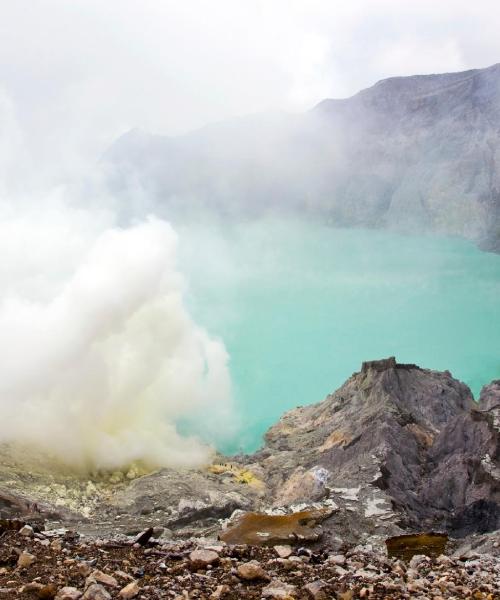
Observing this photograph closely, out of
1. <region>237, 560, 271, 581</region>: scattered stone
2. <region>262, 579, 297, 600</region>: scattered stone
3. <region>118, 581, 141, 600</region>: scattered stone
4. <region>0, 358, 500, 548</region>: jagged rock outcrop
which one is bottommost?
<region>118, 581, 141, 600</region>: scattered stone

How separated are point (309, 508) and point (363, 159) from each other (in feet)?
346

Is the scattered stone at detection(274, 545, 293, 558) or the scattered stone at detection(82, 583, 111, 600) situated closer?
the scattered stone at detection(82, 583, 111, 600)

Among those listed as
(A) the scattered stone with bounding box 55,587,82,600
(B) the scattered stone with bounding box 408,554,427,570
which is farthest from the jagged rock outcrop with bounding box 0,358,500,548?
(A) the scattered stone with bounding box 55,587,82,600

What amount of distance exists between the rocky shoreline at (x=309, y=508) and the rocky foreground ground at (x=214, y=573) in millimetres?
32

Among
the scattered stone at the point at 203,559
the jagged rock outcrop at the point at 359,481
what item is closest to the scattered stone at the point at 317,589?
the scattered stone at the point at 203,559

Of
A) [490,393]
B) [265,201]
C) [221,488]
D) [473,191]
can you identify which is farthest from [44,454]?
[265,201]

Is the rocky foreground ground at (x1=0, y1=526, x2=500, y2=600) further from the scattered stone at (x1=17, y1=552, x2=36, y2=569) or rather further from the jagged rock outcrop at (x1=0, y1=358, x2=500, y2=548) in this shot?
the jagged rock outcrop at (x1=0, y1=358, x2=500, y2=548)

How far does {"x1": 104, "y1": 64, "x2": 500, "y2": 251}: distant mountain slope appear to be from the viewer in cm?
10762

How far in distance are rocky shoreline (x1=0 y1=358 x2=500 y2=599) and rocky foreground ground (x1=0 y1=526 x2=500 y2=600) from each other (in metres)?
0.03

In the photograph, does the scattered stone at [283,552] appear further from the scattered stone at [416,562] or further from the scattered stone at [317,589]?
the scattered stone at [416,562]

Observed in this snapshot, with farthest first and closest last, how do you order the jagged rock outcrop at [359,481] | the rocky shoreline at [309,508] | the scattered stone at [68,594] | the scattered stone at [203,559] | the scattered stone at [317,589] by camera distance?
the jagged rock outcrop at [359,481], the scattered stone at [203,559], the rocky shoreline at [309,508], the scattered stone at [317,589], the scattered stone at [68,594]

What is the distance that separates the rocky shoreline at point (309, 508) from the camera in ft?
29.6

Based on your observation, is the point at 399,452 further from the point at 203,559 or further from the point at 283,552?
the point at 203,559

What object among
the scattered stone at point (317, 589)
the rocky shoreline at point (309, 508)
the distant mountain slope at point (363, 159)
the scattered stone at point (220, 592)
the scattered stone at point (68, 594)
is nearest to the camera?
the scattered stone at point (68, 594)
